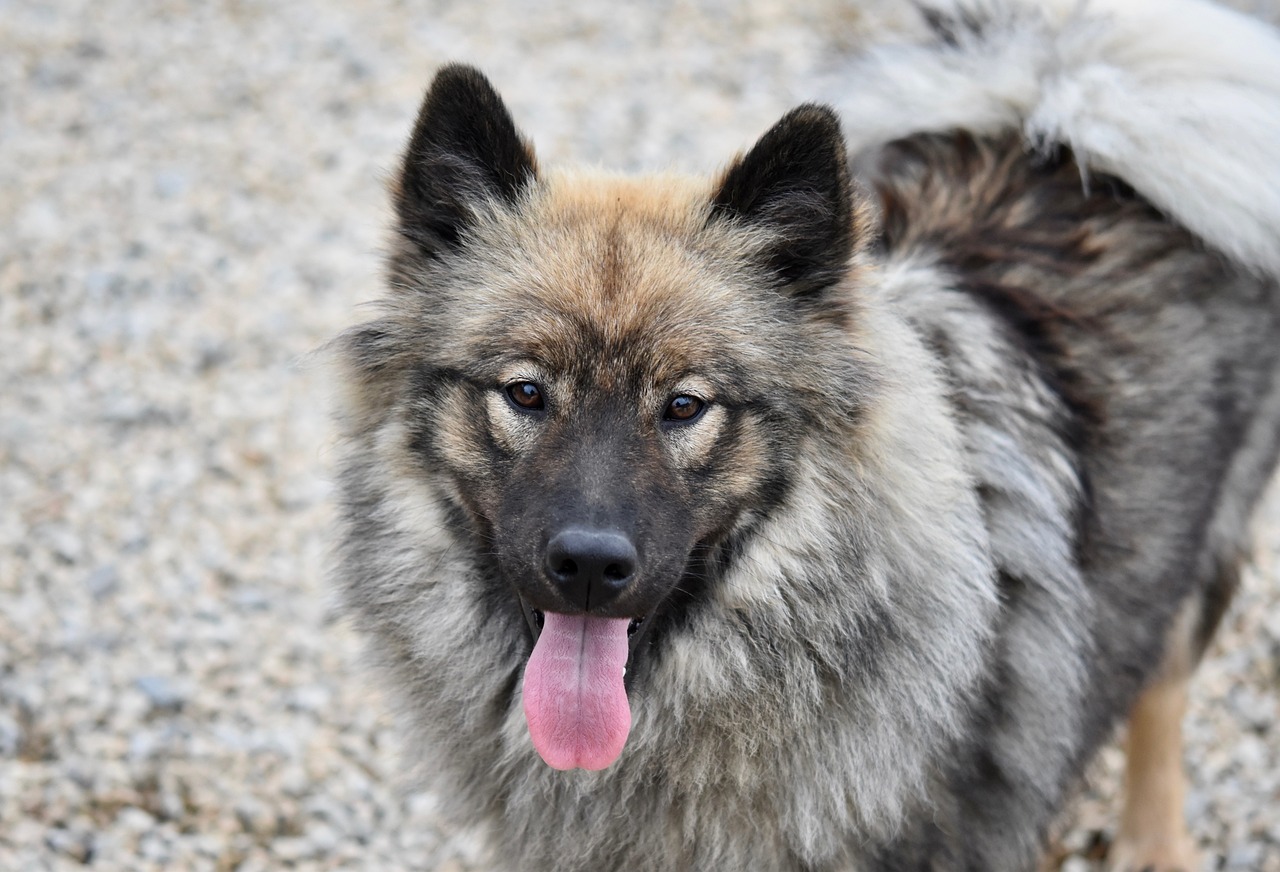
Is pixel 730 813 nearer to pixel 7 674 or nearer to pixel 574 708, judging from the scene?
pixel 574 708

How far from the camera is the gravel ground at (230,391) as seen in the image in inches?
133

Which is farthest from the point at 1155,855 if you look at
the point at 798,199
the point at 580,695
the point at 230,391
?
the point at 230,391

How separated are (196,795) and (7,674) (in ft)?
2.48

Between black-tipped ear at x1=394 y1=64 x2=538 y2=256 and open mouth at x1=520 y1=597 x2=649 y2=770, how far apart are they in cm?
84

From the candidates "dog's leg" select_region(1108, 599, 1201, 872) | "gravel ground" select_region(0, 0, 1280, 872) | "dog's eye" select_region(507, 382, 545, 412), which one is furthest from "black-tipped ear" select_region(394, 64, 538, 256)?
"dog's leg" select_region(1108, 599, 1201, 872)

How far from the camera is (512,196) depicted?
249cm

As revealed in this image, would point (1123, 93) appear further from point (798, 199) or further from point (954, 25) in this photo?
point (798, 199)

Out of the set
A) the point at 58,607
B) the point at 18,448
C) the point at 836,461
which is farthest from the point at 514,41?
the point at 836,461

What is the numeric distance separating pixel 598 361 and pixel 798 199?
1.71ft

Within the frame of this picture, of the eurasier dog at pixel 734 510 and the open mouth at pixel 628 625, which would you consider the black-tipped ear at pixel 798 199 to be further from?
the open mouth at pixel 628 625

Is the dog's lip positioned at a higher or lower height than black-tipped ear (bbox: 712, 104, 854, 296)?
lower

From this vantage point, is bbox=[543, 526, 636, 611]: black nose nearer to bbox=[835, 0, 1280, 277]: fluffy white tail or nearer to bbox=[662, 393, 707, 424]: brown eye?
bbox=[662, 393, 707, 424]: brown eye

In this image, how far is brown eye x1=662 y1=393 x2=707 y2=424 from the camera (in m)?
2.25

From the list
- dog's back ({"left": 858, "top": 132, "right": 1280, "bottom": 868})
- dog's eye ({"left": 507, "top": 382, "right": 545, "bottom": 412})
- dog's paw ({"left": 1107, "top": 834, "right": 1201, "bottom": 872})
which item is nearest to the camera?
dog's eye ({"left": 507, "top": 382, "right": 545, "bottom": 412})
